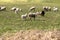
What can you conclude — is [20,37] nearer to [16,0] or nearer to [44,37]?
[44,37]

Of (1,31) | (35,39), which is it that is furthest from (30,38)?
(1,31)

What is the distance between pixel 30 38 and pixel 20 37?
807 mm

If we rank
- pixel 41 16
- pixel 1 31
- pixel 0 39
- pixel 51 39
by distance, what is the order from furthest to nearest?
pixel 41 16 → pixel 1 31 → pixel 0 39 → pixel 51 39

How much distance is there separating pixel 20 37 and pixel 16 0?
30169 millimetres

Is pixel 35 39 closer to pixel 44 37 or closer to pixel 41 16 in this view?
pixel 44 37

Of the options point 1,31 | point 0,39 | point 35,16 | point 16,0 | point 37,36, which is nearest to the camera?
point 37,36

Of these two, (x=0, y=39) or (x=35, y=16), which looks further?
(x=35, y=16)

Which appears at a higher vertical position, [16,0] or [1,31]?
[1,31]

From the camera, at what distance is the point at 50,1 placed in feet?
143

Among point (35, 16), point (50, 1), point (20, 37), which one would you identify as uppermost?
point (20, 37)

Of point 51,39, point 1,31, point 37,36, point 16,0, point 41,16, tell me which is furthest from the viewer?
point 16,0

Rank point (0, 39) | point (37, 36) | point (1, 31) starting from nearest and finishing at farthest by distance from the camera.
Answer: point (37, 36), point (0, 39), point (1, 31)

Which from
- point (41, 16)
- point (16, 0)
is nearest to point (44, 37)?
point (41, 16)

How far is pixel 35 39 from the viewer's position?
12.6m
